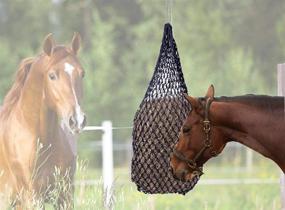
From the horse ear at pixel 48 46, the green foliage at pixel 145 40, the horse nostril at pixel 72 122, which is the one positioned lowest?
the horse nostril at pixel 72 122

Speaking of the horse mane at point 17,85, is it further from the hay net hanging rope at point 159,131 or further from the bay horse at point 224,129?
the bay horse at point 224,129

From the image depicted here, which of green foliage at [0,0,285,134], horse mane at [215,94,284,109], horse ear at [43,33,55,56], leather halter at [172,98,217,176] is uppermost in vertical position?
green foliage at [0,0,285,134]

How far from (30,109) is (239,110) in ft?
6.79

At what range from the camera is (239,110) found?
4.72 metres

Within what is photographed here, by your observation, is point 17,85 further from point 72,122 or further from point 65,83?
point 72,122

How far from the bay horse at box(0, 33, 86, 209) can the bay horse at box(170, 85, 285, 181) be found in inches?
66.9

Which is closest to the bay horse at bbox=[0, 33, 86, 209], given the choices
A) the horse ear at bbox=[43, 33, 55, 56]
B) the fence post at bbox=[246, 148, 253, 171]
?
the horse ear at bbox=[43, 33, 55, 56]

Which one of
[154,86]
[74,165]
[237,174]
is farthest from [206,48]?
[154,86]

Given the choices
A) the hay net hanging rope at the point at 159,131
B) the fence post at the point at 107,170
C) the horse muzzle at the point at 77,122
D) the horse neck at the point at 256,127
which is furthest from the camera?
the fence post at the point at 107,170

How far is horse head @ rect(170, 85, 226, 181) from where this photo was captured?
15.1ft

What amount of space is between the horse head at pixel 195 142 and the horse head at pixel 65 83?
5.53ft

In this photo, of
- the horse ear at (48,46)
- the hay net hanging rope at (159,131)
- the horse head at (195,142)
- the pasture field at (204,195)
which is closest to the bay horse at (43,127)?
the horse ear at (48,46)

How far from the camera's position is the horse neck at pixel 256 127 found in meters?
4.70

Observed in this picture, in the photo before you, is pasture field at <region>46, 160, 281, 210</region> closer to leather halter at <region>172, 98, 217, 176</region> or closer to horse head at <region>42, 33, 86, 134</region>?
horse head at <region>42, 33, 86, 134</region>
